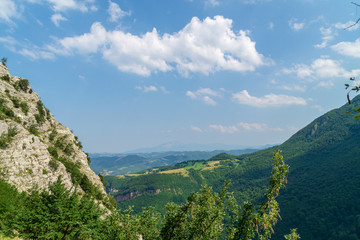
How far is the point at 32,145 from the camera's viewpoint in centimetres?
5400

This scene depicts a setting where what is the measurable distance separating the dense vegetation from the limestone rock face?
405 inches

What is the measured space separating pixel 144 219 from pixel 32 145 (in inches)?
1592

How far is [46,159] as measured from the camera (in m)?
55.5

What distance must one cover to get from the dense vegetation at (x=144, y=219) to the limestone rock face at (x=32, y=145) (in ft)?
33.8

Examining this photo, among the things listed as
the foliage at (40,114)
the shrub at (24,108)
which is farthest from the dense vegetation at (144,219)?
the foliage at (40,114)

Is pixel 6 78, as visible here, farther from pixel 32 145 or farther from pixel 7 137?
pixel 32 145

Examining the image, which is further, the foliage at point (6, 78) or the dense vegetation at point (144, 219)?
the foliage at point (6, 78)

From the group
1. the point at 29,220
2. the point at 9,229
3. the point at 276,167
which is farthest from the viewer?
the point at 29,220

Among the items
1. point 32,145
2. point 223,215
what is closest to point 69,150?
point 32,145

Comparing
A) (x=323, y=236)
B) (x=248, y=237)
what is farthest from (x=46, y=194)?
(x=323, y=236)

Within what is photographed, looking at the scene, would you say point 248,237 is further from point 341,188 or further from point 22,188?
point 341,188

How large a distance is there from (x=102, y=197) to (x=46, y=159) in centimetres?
2398

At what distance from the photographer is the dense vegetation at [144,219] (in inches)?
783

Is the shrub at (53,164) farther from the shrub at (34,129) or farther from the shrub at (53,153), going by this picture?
the shrub at (34,129)
